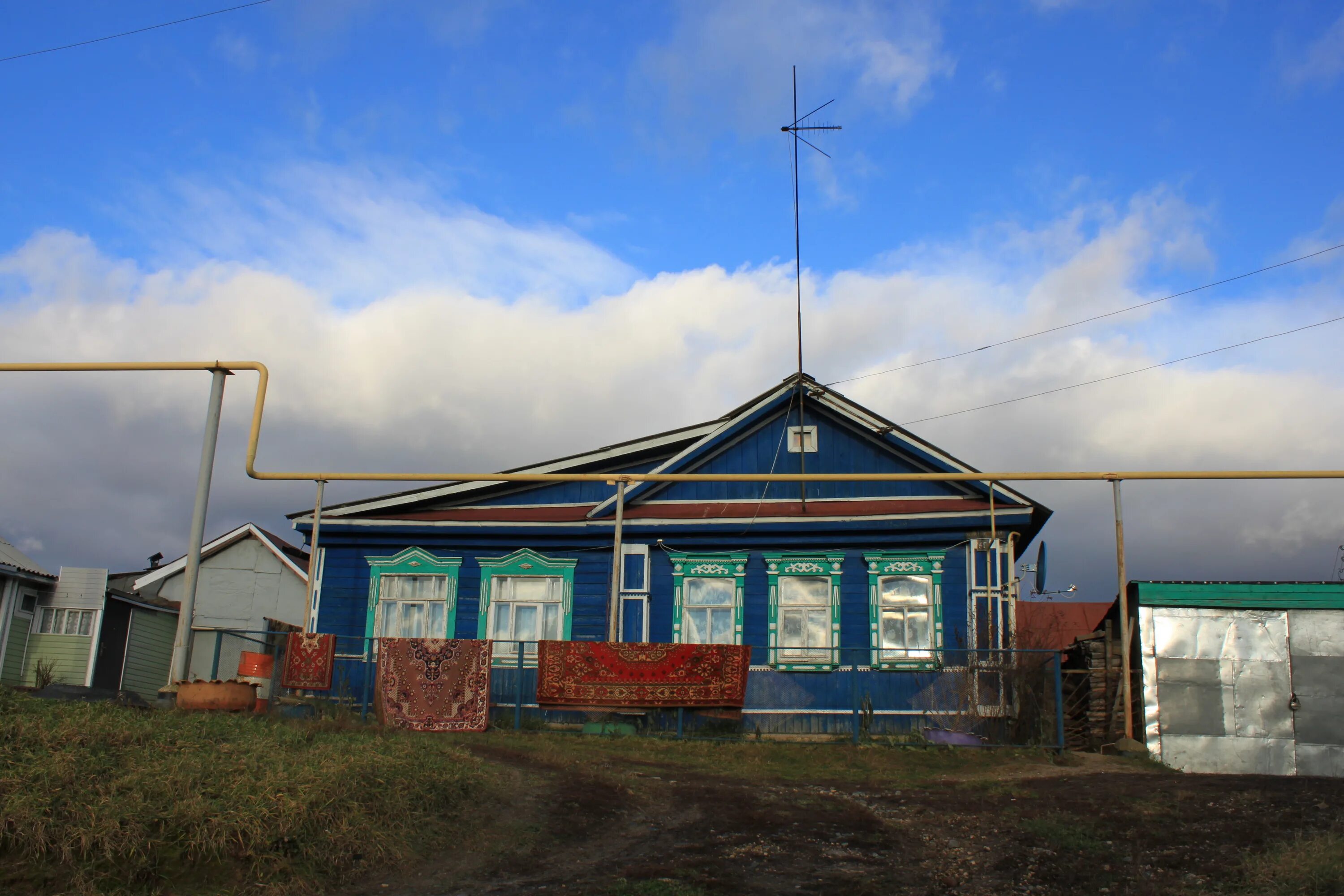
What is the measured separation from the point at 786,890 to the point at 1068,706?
988 cm

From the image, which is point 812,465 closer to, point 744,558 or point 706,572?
point 744,558

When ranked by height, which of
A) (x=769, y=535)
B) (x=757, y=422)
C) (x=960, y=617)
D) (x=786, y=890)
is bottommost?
(x=786, y=890)

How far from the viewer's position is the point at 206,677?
24.9m

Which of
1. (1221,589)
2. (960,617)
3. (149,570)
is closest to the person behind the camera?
(1221,589)

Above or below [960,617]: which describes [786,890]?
below

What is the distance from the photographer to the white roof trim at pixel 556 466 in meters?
21.5

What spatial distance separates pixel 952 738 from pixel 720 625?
4.96 meters

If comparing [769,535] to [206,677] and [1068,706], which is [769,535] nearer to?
[1068,706]

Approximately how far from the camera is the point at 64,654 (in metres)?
29.8

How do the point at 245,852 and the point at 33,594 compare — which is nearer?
the point at 245,852

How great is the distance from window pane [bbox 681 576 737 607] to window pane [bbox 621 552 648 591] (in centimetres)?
75

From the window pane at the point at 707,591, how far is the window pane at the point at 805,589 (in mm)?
886

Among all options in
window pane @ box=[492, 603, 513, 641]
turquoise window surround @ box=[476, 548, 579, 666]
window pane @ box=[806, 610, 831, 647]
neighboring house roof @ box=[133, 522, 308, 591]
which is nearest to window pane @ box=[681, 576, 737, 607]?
window pane @ box=[806, 610, 831, 647]

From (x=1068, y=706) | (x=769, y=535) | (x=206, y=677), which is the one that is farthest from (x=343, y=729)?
(x=206, y=677)
